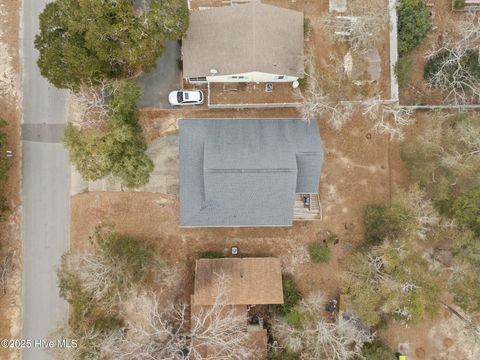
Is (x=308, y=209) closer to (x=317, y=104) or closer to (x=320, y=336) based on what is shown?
(x=317, y=104)

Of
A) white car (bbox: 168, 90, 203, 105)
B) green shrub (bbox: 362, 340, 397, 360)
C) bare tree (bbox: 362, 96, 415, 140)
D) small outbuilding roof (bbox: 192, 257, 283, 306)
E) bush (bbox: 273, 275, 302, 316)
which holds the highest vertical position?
white car (bbox: 168, 90, 203, 105)

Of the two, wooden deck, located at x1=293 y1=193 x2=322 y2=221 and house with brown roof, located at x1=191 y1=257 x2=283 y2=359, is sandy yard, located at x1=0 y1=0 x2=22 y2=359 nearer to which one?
house with brown roof, located at x1=191 y1=257 x2=283 y2=359

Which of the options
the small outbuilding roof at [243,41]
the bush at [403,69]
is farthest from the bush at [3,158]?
the bush at [403,69]

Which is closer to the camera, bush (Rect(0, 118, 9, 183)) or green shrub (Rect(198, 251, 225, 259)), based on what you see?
bush (Rect(0, 118, 9, 183))

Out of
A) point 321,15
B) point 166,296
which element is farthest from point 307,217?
point 321,15

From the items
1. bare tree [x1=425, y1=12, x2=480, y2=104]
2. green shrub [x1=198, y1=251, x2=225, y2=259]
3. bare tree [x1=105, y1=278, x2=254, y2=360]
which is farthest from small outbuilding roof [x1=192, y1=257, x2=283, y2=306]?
bare tree [x1=425, y1=12, x2=480, y2=104]

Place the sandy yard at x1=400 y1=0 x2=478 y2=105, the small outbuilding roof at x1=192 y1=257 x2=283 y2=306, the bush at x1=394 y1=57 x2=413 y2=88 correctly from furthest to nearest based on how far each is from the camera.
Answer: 1. the sandy yard at x1=400 y1=0 x2=478 y2=105
2. the bush at x1=394 y1=57 x2=413 y2=88
3. the small outbuilding roof at x1=192 y1=257 x2=283 y2=306

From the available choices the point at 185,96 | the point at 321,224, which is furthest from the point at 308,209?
the point at 185,96

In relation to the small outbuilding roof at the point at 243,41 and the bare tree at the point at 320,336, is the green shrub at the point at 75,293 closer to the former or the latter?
the bare tree at the point at 320,336

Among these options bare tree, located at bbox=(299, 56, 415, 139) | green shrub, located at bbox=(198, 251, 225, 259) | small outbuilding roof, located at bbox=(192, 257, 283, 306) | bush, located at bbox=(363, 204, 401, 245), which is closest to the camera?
small outbuilding roof, located at bbox=(192, 257, 283, 306)
